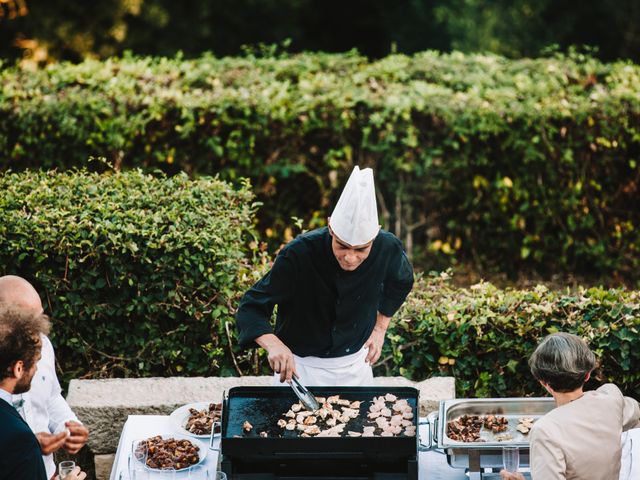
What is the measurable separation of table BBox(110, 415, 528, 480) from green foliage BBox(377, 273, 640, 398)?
50.1 inches

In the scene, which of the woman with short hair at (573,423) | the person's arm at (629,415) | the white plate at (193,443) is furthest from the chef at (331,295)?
the person's arm at (629,415)

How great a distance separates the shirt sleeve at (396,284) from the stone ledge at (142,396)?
59 cm

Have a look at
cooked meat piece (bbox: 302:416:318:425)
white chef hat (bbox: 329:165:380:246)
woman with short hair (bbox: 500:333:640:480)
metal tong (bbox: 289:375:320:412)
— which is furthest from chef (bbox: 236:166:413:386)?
woman with short hair (bbox: 500:333:640:480)

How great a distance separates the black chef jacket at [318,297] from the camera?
14.0ft

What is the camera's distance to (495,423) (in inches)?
158

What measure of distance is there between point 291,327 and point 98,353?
5.45ft

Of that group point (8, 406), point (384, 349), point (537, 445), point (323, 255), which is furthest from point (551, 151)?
point (8, 406)

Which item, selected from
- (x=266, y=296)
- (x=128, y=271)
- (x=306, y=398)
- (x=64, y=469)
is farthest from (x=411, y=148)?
(x=64, y=469)

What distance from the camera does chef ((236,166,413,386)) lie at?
13.5 feet

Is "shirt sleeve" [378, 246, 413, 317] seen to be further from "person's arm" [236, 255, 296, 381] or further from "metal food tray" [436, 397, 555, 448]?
"metal food tray" [436, 397, 555, 448]

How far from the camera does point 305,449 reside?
141 inches

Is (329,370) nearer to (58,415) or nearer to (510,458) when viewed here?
(510,458)

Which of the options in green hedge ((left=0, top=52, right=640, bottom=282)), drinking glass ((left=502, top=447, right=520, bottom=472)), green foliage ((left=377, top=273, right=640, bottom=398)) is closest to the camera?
drinking glass ((left=502, top=447, right=520, bottom=472))

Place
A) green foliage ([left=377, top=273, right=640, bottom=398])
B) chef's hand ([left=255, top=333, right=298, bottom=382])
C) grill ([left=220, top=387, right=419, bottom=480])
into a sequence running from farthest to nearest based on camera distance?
1. green foliage ([left=377, top=273, right=640, bottom=398])
2. chef's hand ([left=255, top=333, right=298, bottom=382])
3. grill ([left=220, top=387, right=419, bottom=480])
